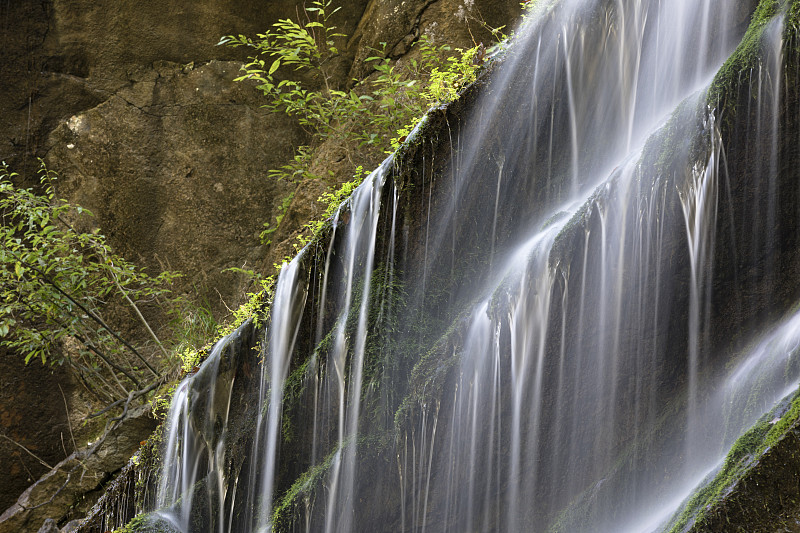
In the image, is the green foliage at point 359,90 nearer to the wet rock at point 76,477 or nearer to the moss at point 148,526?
the moss at point 148,526

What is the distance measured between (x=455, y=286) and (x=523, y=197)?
0.62 m

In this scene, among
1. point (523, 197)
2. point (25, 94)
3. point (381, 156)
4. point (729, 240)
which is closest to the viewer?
point (729, 240)

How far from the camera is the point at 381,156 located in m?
6.84

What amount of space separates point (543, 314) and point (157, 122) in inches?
263

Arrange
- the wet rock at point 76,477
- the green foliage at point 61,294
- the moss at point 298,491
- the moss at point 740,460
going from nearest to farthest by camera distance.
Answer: the moss at point 740,460
the moss at point 298,491
the wet rock at point 76,477
the green foliage at point 61,294

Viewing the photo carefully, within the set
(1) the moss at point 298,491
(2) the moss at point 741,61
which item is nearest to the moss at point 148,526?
(1) the moss at point 298,491

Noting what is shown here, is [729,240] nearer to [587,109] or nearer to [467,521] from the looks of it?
[587,109]

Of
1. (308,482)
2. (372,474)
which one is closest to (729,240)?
(372,474)

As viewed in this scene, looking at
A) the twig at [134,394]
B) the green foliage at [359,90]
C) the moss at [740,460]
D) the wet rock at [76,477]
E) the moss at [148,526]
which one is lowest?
the moss at [740,460]

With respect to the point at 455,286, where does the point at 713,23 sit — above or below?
above

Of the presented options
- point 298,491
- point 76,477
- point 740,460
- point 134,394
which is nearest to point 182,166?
point 134,394

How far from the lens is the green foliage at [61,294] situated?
6648 mm

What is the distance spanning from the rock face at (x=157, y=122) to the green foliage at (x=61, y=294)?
462 mm

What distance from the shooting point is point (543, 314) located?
3156 millimetres
